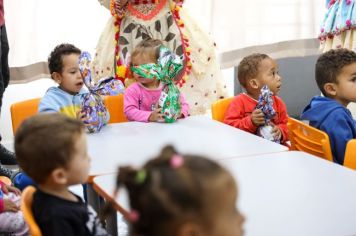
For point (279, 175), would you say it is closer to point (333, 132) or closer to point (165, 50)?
point (333, 132)

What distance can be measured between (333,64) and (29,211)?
1642 mm

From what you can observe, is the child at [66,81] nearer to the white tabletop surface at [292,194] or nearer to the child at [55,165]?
the white tabletop surface at [292,194]

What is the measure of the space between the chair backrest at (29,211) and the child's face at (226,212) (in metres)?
0.51

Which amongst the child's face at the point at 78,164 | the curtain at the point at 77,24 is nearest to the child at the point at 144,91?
the child's face at the point at 78,164

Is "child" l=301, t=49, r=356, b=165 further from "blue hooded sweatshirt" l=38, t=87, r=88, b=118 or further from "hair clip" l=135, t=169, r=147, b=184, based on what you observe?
"hair clip" l=135, t=169, r=147, b=184

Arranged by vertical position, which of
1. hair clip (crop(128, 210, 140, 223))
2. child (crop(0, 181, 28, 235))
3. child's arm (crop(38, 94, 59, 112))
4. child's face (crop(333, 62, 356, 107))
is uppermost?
hair clip (crop(128, 210, 140, 223))

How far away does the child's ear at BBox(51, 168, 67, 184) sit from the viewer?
1.39 m

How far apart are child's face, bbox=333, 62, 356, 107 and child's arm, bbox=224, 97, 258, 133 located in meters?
0.43

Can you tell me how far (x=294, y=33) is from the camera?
171 inches

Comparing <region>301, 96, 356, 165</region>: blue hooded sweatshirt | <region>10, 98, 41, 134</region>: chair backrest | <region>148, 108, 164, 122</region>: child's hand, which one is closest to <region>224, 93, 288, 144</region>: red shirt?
<region>301, 96, 356, 165</region>: blue hooded sweatshirt

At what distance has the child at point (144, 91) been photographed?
2.61m

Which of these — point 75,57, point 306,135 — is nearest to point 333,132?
point 306,135

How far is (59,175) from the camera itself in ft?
4.57

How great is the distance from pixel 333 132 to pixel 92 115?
39.8 inches
